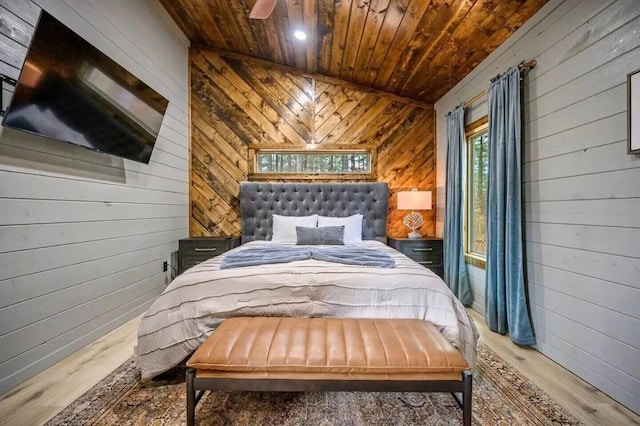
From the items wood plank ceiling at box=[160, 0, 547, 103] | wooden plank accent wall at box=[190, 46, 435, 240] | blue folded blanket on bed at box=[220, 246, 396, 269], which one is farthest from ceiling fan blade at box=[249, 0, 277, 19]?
wooden plank accent wall at box=[190, 46, 435, 240]

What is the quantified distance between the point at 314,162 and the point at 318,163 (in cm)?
6

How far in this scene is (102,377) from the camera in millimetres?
1889

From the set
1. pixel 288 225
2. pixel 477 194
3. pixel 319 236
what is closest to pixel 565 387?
pixel 477 194

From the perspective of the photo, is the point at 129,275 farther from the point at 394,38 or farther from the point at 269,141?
the point at 394,38

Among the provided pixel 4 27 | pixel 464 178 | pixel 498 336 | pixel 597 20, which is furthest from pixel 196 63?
pixel 498 336

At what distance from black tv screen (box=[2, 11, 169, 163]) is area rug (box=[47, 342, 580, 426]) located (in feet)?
5.55

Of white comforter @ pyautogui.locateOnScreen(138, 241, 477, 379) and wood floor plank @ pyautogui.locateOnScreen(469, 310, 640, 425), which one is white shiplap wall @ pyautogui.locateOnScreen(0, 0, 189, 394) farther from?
wood floor plank @ pyautogui.locateOnScreen(469, 310, 640, 425)

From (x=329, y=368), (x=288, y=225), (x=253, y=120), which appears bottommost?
(x=329, y=368)

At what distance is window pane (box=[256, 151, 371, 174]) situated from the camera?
13.7 feet

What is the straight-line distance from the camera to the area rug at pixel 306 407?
1.51 metres

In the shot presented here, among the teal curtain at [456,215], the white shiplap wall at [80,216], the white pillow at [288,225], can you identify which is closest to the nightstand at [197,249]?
the white shiplap wall at [80,216]

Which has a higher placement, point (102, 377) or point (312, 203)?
point (312, 203)

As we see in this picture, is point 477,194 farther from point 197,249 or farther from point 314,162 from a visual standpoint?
point 197,249

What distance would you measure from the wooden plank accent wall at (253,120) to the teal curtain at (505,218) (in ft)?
5.43
